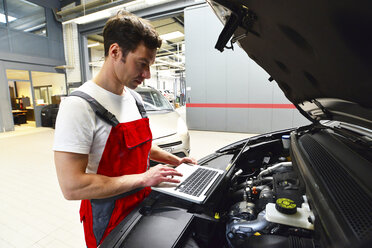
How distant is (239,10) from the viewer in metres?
0.68

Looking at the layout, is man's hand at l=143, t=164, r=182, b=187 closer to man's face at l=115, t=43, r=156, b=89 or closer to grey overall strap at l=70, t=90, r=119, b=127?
grey overall strap at l=70, t=90, r=119, b=127

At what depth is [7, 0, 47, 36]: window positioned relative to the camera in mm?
7156

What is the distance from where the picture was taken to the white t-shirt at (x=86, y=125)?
729mm

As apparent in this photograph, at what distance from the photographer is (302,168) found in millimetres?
909

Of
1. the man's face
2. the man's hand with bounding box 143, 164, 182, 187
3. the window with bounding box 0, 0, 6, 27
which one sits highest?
the window with bounding box 0, 0, 6, 27

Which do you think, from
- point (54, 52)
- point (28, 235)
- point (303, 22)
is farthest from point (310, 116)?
point (54, 52)

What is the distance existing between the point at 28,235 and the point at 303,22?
2.55m

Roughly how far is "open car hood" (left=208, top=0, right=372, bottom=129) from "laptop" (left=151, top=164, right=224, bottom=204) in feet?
2.19

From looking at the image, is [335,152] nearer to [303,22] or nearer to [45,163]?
[303,22]

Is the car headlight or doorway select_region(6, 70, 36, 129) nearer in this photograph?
the car headlight

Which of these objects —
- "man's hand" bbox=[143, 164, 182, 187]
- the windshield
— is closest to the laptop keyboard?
"man's hand" bbox=[143, 164, 182, 187]

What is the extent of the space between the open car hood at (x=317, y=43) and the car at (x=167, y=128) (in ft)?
5.96

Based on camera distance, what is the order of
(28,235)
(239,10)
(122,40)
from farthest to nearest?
(28,235), (122,40), (239,10)

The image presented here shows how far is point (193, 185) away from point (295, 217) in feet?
1.51
